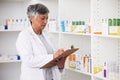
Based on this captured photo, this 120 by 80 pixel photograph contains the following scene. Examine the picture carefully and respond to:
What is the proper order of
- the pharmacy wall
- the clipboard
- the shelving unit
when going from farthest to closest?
the shelving unit
the pharmacy wall
the clipboard

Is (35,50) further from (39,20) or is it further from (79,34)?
(79,34)

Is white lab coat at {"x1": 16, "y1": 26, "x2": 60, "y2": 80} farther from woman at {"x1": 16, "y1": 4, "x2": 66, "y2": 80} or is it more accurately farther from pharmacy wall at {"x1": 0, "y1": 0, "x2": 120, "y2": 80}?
pharmacy wall at {"x1": 0, "y1": 0, "x2": 120, "y2": 80}

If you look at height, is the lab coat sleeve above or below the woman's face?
below

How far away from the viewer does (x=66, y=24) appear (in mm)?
2939

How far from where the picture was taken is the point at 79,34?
2.70 metres

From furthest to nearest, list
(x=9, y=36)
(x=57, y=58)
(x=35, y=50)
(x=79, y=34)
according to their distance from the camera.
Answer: (x=9, y=36), (x=79, y=34), (x=35, y=50), (x=57, y=58)

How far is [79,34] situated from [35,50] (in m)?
0.57

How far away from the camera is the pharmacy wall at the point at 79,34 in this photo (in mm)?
2341

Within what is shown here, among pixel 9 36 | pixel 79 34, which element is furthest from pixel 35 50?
pixel 9 36

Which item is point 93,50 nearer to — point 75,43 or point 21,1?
point 75,43

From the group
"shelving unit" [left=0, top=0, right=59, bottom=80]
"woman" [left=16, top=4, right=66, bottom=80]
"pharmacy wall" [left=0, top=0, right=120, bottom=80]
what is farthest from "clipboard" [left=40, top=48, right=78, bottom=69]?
"shelving unit" [left=0, top=0, right=59, bottom=80]

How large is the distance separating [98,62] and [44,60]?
0.56 m

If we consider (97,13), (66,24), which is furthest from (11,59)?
(97,13)

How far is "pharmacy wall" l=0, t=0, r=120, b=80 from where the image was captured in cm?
234
